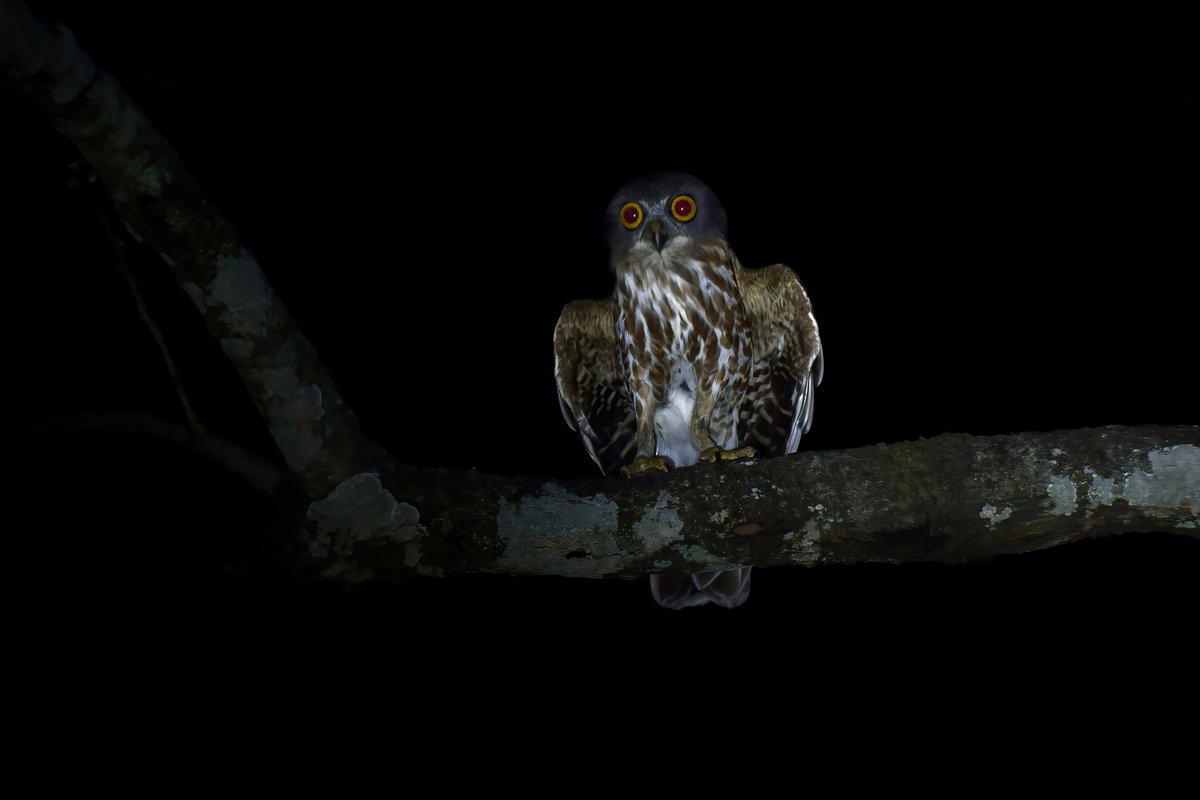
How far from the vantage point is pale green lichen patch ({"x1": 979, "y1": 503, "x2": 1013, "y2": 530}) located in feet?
6.77

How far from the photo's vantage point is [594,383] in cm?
369

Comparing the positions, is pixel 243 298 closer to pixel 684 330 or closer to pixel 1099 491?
pixel 684 330

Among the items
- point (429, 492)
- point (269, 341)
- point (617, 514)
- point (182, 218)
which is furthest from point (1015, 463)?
point (182, 218)

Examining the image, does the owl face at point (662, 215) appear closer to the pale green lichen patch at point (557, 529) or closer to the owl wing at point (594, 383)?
the owl wing at point (594, 383)

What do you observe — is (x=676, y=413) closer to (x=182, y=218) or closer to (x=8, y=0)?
(x=182, y=218)

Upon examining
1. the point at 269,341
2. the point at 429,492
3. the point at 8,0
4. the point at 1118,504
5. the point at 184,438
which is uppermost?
the point at 8,0

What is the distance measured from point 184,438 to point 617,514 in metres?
1.01

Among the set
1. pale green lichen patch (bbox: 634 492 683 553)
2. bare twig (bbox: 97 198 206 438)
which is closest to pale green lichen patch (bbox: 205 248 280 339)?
bare twig (bbox: 97 198 206 438)

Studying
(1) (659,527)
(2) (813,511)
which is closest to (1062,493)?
(2) (813,511)

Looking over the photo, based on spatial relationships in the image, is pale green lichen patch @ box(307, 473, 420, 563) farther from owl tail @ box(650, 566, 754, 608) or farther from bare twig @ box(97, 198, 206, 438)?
owl tail @ box(650, 566, 754, 608)

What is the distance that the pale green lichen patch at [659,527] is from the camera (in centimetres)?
213

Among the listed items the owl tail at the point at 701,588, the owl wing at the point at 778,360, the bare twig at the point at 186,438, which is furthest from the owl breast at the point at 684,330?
the bare twig at the point at 186,438

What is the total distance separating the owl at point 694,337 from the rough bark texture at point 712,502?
919 mm

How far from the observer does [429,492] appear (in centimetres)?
212
